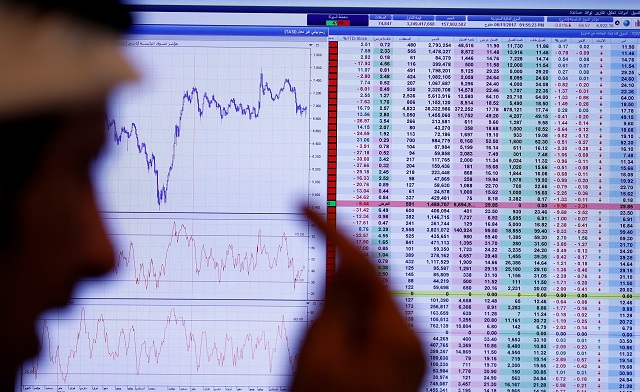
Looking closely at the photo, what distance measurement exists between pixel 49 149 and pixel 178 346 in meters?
0.29

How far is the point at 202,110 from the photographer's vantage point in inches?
38.8

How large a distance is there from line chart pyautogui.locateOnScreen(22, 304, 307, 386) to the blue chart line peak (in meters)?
0.15

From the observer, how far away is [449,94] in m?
0.99

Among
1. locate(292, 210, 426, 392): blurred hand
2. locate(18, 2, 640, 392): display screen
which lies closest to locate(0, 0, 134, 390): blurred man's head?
locate(18, 2, 640, 392): display screen

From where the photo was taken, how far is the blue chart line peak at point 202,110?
3.21ft

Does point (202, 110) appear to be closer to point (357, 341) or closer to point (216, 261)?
point (216, 261)

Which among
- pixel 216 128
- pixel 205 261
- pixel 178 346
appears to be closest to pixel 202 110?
pixel 216 128

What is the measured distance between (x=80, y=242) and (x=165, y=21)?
289mm

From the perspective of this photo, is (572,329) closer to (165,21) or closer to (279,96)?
(279,96)

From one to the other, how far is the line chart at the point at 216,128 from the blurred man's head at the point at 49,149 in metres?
0.04

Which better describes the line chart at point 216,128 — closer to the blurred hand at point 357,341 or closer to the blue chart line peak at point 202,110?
the blue chart line peak at point 202,110

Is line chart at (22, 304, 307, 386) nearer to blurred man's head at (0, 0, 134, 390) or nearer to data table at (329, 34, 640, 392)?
blurred man's head at (0, 0, 134, 390)

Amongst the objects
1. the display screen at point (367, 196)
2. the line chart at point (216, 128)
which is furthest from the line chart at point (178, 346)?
the line chart at point (216, 128)

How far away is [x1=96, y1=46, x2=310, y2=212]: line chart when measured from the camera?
98cm
